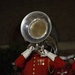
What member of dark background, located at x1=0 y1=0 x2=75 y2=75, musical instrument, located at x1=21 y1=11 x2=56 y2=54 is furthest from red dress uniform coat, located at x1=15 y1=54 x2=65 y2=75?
dark background, located at x1=0 y1=0 x2=75 y2=75

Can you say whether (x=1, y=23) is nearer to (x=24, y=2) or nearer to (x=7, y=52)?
(x=24, y=2)

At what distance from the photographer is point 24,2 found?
8.82 m

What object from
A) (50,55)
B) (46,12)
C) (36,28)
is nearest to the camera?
(50,55)

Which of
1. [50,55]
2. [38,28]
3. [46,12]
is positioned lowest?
[46,12]

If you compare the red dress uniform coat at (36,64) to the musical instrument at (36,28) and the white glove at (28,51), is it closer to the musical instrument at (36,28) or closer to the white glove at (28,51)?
the white glove at (28,51)

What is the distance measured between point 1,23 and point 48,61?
16.1 ft

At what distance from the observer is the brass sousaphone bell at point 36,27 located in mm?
3923

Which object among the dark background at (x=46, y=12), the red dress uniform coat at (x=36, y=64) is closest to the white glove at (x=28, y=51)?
the red dress uniform coat at (x=36, y=64)

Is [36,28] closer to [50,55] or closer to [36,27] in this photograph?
[36,27]

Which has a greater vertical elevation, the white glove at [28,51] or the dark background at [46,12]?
the white glove at [28,51]

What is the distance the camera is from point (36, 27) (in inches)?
159

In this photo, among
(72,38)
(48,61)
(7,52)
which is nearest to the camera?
(48,61)

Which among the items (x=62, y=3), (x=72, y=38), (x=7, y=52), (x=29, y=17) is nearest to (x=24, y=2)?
(x=62, y=3)

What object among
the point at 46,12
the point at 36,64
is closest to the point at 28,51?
the point at 36,64
